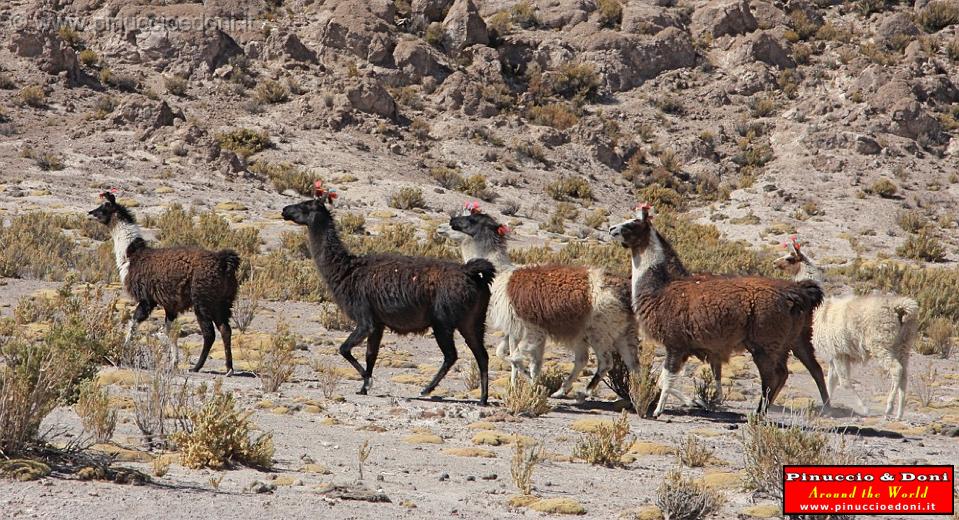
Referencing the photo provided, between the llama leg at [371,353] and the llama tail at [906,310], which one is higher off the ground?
the llama tail at [906,310]

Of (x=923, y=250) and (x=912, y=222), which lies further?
(x=912, y=222)

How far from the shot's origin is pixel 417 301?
1036 cm

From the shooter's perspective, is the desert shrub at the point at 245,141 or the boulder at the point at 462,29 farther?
the boulder at the point at 462,29

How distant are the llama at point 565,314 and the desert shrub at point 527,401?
680mm

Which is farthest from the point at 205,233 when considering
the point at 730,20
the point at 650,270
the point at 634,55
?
the point at 730,20

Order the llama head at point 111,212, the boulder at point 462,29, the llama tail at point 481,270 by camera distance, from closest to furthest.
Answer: the llama tail at point 481,270
the llama head at point 111,212
the boulder at point 462,29

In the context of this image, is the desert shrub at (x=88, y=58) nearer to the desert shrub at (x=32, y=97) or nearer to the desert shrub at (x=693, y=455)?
the desert shrub at (x=32, y=97)

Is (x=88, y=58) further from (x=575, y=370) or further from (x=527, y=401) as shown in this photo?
(x=527, y=401)

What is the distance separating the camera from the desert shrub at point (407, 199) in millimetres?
27953

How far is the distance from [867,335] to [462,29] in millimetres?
34197

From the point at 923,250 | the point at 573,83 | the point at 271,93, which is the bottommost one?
the point at 923,250

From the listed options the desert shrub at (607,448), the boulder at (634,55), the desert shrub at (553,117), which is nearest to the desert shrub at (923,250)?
the desert shrub at (553,117)

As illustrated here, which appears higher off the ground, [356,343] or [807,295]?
[807,295]

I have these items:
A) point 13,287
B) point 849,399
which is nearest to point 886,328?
point 849,399
